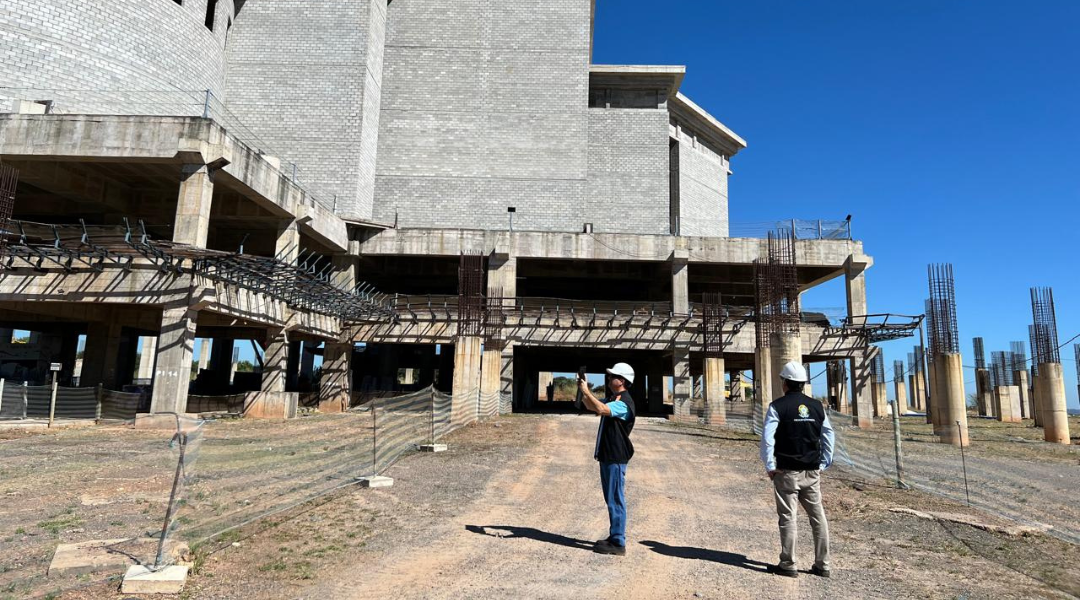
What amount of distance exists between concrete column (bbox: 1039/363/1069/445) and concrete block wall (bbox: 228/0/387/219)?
106 ft

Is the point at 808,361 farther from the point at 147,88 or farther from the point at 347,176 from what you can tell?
the point at 147,88

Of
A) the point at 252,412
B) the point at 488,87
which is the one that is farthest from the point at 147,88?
→ the point at 488,87

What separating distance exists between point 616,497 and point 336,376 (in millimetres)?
28075

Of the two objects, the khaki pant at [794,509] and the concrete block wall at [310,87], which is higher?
the concrete block wall at [310,87]

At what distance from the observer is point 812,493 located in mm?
5512

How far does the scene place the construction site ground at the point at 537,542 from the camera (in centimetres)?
505

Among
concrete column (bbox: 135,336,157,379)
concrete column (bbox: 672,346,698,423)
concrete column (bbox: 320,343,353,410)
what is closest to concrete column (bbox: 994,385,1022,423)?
concrete column (bbox: 672,346,698,423)

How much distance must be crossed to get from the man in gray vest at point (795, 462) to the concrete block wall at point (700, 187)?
40.8 m

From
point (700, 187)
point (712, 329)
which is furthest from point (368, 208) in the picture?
point (700, 187)

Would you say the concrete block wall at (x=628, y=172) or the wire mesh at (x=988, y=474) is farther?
the concrete block wall at (x=628, y=172)

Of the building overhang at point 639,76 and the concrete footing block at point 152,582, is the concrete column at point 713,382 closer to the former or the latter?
the building overhang at point 639,76

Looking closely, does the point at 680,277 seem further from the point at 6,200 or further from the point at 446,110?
the point at 6,200

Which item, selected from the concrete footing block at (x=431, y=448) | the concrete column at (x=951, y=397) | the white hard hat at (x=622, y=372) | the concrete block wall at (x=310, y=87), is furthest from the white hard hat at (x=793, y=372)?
the concrete block wall at (x=310, y=87)

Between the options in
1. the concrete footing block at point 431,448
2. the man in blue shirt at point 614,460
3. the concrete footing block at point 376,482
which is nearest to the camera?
the man in blue shirt at point 614,460
